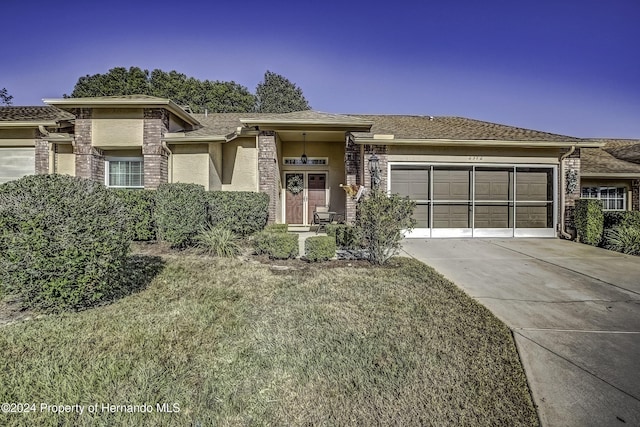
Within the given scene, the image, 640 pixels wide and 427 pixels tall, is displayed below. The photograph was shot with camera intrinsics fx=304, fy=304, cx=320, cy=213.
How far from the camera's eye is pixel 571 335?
3.65 m

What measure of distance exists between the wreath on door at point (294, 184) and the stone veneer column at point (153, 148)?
16.1 ft

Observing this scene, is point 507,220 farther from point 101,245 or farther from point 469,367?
point 101,245

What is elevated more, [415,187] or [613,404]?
[415,187]

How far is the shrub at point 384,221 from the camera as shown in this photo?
20.8 ft

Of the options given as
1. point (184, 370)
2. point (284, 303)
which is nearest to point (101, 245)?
point (184, 370)

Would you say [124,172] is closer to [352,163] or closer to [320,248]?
[352,163]

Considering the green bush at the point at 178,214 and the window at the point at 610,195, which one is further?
the window at the point at 610,195

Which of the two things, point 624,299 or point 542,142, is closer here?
point 624,299

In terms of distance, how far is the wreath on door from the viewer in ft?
43.2

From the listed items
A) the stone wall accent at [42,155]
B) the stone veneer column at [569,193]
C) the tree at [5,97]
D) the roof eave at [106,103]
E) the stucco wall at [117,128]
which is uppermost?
the tree at [5,97]

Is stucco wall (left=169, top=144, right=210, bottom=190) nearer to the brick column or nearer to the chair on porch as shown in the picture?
the chair on porch

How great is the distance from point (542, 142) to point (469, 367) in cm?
1010

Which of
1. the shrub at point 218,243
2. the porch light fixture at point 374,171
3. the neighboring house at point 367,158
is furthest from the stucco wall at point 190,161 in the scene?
the porch light fixture at point 374,171

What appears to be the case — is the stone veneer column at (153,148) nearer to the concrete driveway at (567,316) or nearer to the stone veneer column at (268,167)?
the stone veneer column at (268,167)
